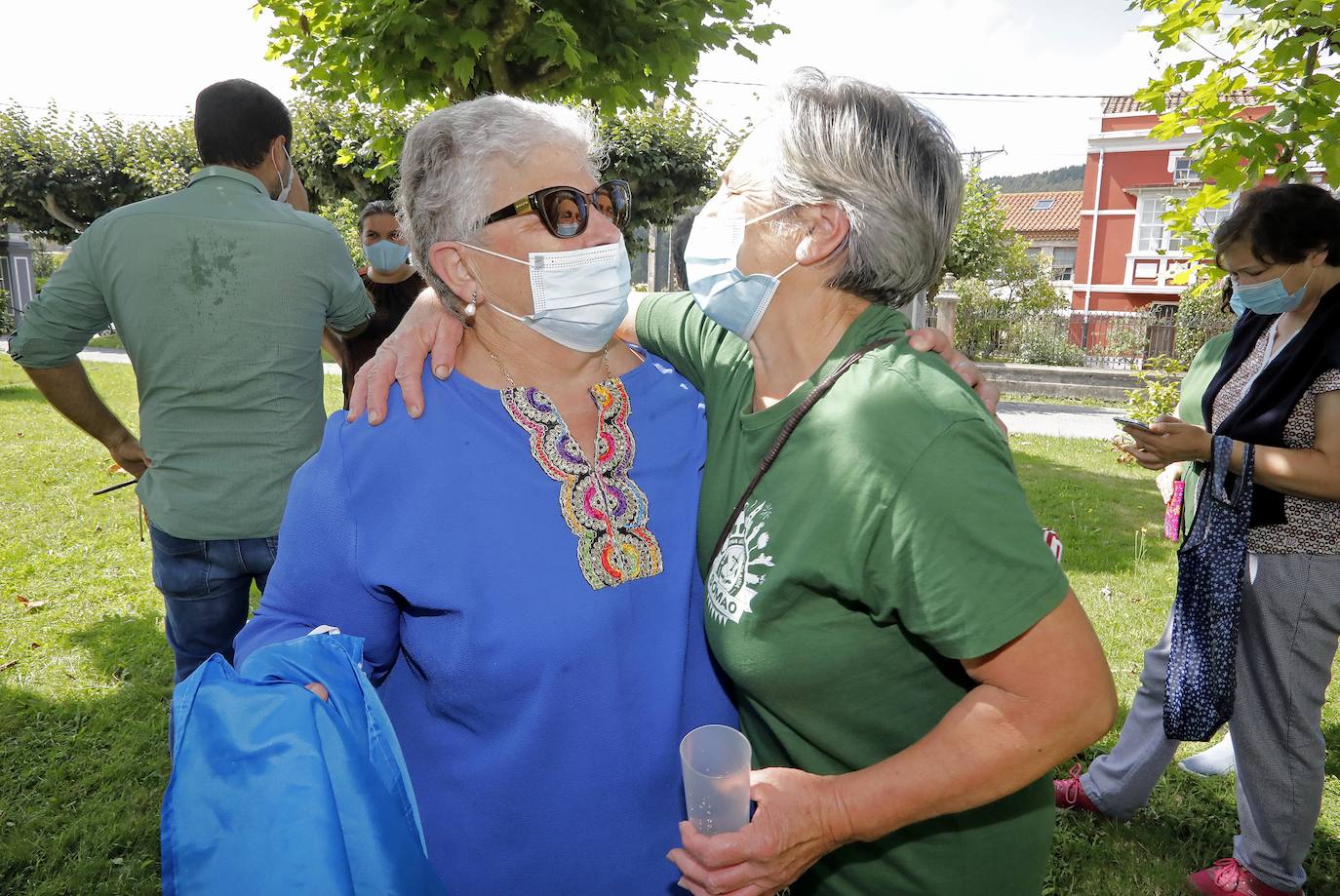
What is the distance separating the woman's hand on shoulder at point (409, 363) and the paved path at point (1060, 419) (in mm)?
12190

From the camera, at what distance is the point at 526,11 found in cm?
354

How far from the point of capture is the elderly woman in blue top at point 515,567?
5.16 ft

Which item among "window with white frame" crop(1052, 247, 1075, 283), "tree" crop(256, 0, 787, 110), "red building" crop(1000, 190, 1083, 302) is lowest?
"tree" crop(256, 0, 787, 110)

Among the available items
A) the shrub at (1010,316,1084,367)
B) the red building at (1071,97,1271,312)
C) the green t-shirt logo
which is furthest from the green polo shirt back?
the red building at (1071,97,1271,312)

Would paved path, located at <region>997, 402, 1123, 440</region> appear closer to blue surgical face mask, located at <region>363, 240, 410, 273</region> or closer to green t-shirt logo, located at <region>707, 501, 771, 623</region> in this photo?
blue surgical face mask, located at <region>363, 240, 410, 273</region>

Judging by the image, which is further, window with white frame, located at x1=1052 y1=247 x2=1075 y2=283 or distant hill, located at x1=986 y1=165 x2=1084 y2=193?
distant hill, located at x1=986 y1=165 x2=1084 y2=193

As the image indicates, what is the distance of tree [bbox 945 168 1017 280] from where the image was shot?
20.3m

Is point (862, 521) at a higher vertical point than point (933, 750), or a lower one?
higher

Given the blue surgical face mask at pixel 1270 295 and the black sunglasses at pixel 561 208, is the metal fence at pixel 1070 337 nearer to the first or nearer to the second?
the blue surgical face mask at pixel 1270 295

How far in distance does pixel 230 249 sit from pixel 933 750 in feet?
9.08

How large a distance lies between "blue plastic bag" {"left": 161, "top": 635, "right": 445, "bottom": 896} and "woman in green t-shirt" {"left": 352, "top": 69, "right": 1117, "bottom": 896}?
46 centimetres

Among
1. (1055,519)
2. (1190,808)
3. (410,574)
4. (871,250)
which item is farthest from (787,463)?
(1055,519)

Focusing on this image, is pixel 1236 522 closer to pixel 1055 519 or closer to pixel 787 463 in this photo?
pixel 787 463

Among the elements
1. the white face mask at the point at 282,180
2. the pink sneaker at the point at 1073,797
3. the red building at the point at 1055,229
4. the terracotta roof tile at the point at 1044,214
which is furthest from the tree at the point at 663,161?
the terracotta roof tile at the point at 1044,214
